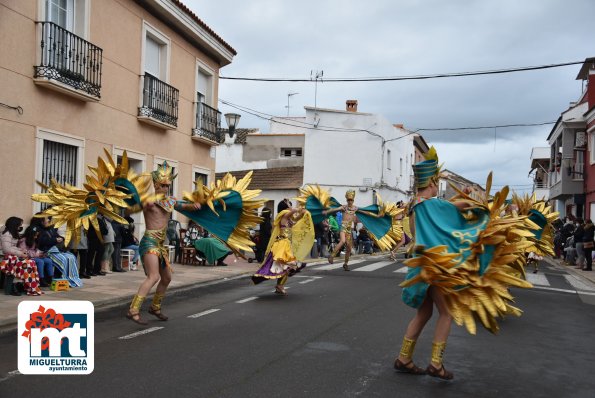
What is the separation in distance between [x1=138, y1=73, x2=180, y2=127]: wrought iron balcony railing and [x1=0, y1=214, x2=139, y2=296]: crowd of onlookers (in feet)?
14.7

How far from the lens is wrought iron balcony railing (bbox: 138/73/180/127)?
16531mm

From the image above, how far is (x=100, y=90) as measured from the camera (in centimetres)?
1445

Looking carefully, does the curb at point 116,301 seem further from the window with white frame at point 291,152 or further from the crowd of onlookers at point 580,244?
the window with white frame at point 291,152

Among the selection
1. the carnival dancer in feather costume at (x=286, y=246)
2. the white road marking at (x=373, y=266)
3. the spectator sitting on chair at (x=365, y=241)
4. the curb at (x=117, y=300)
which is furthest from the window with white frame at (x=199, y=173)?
the carnival dancer in feather costume at (x=286, y=246)

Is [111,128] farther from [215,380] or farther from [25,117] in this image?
[215,380]

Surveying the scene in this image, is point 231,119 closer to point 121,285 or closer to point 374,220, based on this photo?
point 374,220

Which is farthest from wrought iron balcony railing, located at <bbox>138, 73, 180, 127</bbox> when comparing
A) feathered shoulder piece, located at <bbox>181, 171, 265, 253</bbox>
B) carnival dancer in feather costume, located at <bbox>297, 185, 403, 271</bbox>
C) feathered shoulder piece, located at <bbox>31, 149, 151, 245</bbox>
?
feathered shoulder piece, located at <bbox>31, 149, 151, 245</bbox>

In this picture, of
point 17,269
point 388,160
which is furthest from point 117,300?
point 388,160

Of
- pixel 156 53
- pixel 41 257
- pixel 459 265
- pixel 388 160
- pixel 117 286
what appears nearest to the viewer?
pixel 459 265

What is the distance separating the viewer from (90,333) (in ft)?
18.9

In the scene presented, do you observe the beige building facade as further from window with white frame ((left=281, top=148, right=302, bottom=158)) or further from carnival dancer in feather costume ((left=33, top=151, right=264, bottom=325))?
window with white frame ((left=281, top=148, right=302, bottom=158))

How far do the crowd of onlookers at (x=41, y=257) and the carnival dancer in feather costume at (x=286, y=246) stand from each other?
9.73 feet

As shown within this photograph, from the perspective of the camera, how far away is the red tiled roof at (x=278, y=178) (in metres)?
34.7
